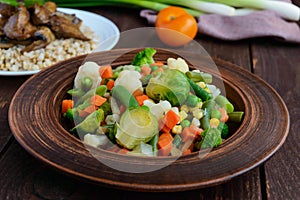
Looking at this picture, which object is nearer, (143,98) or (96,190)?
(96,190)

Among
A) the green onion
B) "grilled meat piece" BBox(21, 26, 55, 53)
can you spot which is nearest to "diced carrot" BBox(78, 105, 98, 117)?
"grilled meat piece" BBox(21, 26, 55, 53)

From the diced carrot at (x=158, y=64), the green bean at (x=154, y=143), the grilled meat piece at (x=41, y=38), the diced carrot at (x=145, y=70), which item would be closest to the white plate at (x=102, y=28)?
the grilled meat piece at (x=41, y=38)

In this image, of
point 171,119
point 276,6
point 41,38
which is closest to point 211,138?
point 171,119

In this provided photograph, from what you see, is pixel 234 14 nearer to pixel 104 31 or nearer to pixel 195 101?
pixel 104 31

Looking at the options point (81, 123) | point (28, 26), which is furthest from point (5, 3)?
point (81, 123)

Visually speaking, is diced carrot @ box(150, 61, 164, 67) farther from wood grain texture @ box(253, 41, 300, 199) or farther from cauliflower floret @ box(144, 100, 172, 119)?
wood grain texture @ box(253, 41, 300, 199)

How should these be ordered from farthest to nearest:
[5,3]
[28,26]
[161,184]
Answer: [5,3] < [28,26] < [161,184]

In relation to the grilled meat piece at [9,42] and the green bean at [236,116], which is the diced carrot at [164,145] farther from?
the grilled meat piece at [9,42]
